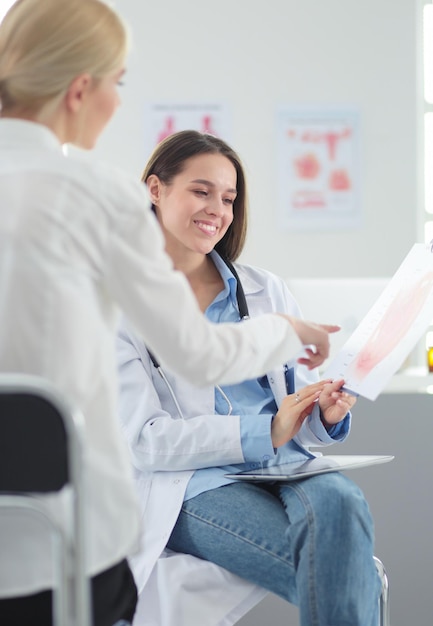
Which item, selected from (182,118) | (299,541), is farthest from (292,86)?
(299,541)

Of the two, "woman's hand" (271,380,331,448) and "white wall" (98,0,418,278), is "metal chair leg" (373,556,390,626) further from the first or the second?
"white wall" (98,0,418,278)

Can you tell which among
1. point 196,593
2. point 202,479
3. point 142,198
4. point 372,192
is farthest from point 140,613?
point 372,192

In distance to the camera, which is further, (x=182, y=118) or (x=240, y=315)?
(x=182, y=118)

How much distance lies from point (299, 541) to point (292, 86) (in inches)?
155

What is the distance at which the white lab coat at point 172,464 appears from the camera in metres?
1.86

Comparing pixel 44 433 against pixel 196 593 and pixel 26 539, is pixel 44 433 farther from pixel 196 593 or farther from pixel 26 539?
pixel 196 593

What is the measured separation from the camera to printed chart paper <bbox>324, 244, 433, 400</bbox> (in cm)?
180

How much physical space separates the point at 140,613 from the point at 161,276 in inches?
36.0

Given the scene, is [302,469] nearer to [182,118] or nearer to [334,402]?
[334,402]

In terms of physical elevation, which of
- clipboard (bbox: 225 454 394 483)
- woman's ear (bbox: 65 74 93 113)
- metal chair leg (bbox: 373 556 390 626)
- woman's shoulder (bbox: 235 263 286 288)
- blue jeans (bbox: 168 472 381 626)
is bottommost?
metal chair leg (bbox: 373 556 390 626)

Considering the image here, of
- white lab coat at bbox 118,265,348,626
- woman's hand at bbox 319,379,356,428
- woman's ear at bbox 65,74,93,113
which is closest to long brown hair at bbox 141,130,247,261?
white lab coat at bbox 118,265,348,626

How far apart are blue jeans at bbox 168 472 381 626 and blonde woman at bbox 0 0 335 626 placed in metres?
0.48

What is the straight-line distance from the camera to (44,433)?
115 cm

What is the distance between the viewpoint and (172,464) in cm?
194
